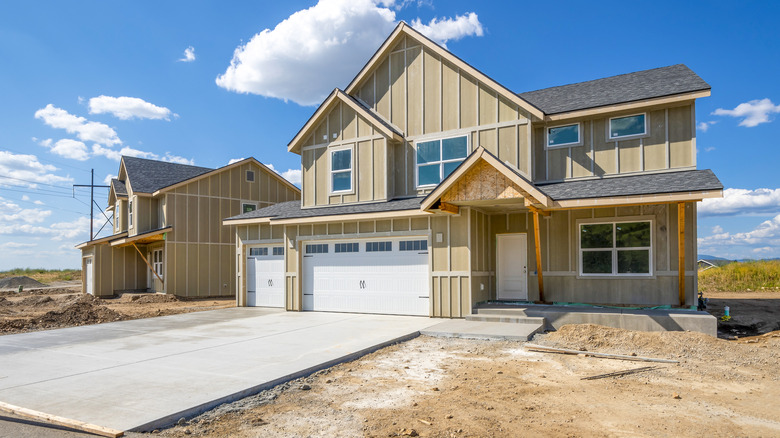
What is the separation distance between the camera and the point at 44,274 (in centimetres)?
5494

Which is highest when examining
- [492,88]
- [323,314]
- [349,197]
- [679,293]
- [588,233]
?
[492,88]

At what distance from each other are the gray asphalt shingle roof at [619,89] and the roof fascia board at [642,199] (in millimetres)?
3298

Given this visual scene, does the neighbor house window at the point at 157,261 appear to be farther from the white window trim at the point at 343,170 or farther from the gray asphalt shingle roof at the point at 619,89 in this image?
the gray asphalt shingle roof at the point at 619,89

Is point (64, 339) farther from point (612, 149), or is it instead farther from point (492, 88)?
point (612, 149)

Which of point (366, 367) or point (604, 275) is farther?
point (604, 275)

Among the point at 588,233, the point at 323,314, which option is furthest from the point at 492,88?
the point at 323,314

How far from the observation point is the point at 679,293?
12.2 meters

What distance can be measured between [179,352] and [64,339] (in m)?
3.98

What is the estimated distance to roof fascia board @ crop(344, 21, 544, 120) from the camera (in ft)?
45.2

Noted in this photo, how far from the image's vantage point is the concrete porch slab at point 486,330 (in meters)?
10.4

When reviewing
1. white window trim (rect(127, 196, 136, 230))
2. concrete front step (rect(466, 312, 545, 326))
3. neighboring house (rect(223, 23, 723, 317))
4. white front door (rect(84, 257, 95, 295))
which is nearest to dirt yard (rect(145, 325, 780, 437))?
concrete front step (rect(466, 312, 545, 326))

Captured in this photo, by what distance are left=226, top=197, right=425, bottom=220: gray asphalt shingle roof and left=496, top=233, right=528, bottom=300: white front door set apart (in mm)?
2893

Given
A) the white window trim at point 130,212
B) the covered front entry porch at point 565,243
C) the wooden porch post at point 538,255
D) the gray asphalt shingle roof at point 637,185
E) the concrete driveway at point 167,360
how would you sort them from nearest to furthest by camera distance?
the concrete driveway at point 167,360 → the gray asphalt shingle roof at point 637,185 → the covered front entry porch at point 565,243 → the wooden porch post at point 538,255 → the white window trim at point 130,212

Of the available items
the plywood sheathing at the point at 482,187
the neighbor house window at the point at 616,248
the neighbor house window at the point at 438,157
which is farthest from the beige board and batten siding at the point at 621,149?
the plywood sheathing at the point at 482,187
